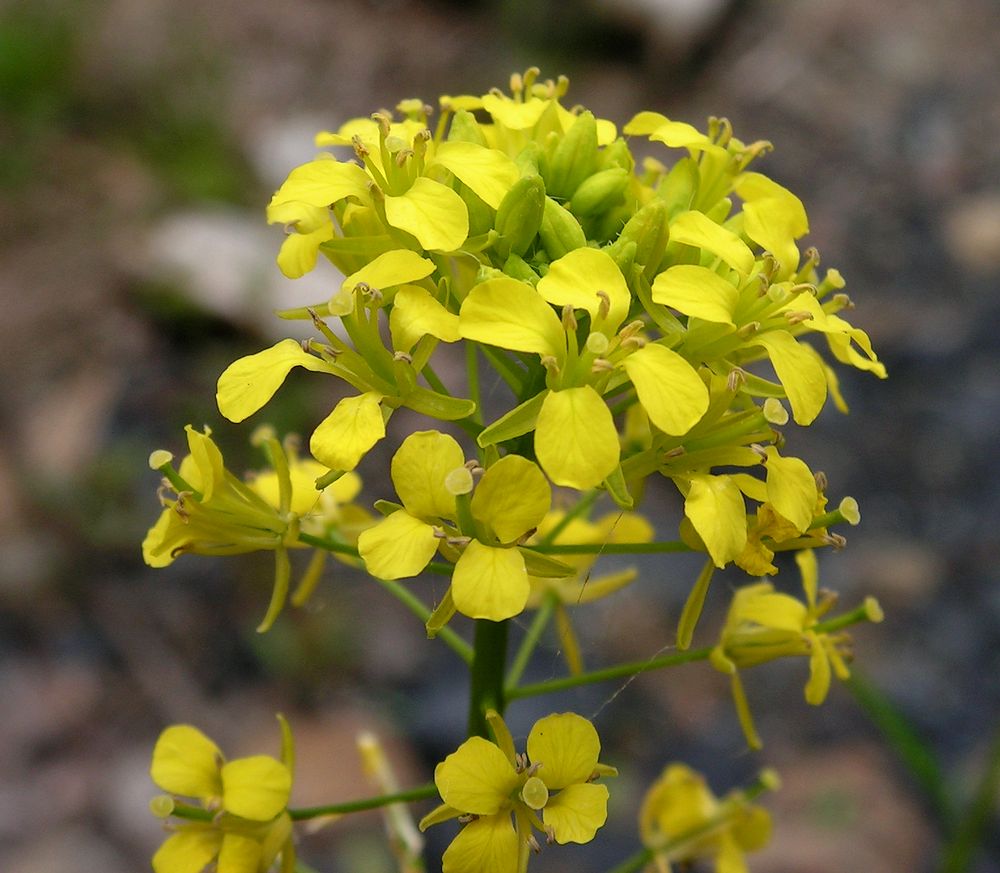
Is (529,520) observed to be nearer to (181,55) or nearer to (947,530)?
(947,530)

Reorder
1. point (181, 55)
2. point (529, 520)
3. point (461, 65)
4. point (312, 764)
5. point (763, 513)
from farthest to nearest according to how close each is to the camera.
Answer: point (461, 65)
point (181, 55)
point (312, 764)
point (763, 513)
point (529, 520)

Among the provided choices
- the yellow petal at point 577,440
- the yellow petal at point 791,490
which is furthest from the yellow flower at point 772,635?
the yellow petal at point 577,440

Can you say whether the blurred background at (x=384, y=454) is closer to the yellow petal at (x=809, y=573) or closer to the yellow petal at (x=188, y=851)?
the yellow petal at (x=809, y=573)

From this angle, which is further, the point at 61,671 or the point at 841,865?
the point at 61,671

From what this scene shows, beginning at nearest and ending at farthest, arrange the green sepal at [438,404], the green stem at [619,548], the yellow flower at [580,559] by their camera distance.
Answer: the green sepal at [438,404]
the green stem at [619,548]
the yellow flower at [580,559]

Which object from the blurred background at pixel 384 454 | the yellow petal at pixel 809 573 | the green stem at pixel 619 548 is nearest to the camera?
the green stem at pixel 619 548

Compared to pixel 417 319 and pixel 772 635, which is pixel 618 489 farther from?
pixel 772 635

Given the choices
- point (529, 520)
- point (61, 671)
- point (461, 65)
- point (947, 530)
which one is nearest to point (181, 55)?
point (461, 65)
